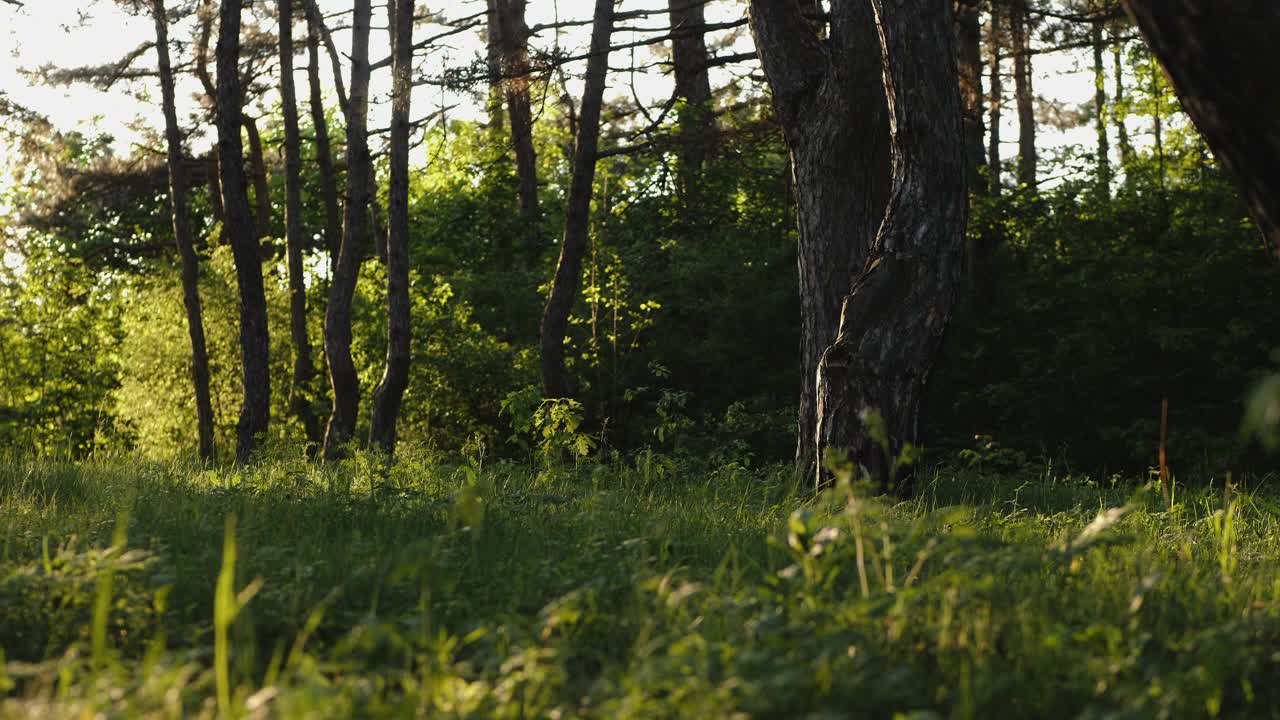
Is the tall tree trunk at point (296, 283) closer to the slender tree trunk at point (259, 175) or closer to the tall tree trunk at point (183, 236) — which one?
the tall tree trunk at point (183, 236)

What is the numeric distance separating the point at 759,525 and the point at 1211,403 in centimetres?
1181

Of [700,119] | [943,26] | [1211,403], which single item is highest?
[700,119]

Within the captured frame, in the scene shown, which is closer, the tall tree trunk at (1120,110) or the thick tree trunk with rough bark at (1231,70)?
the thick tree trunk with rough bark at (1231,70)

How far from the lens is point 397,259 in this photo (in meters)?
13.5

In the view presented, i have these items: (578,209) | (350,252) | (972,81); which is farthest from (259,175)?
(972,81)

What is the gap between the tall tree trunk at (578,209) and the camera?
42.7 ft

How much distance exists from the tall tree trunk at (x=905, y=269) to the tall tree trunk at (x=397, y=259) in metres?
7.03

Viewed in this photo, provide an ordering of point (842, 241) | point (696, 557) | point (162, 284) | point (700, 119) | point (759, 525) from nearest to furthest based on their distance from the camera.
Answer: point (696, 557) → point (759, 525) → point (842, 241) → point (700, 119) → point (162, 284)

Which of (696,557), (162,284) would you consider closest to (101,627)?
(696,557)

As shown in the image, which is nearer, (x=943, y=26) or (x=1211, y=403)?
(x=943, y=26)

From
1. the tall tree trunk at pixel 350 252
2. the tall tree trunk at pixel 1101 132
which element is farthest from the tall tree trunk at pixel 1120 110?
the tall tree trunk at pixel 350 252

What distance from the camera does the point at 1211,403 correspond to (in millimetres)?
14977

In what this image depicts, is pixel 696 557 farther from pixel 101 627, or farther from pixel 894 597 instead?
pixel 101 627

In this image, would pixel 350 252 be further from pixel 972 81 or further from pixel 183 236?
pixel 972 81
